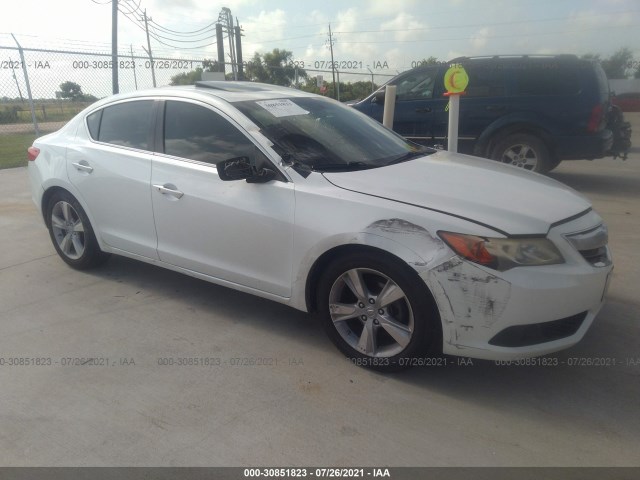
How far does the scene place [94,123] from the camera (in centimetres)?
459

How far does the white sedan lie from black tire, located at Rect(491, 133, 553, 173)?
4.38m

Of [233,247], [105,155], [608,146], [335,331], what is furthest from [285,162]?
[608,146]

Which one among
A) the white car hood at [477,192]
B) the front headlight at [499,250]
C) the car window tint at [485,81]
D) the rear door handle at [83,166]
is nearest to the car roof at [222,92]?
the rear door handle at [83,166]

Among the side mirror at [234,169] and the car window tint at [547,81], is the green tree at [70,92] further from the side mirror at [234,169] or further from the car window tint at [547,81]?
the side mirror at [234,169]

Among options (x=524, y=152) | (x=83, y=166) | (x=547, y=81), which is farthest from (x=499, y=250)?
(x=547, y=81)

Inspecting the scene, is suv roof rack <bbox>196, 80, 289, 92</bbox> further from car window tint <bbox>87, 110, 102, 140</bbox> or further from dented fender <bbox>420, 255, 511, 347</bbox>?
dented fender <bbox>420, 255, 511, 347</bbox>

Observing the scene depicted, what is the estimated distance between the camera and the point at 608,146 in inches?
316

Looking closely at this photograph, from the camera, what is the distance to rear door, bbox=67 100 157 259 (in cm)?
407

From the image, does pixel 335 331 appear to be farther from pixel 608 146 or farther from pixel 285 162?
pixel 608 146

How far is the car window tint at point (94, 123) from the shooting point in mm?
4543

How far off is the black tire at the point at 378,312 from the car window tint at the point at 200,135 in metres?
1.09

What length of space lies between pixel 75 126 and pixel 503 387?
13.1 feet

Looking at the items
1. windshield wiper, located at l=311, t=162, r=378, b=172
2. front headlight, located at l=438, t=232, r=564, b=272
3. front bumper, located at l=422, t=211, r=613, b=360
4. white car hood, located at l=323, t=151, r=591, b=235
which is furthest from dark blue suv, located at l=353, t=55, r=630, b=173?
front headlight, located at l=438, t=232, r=564, b=272

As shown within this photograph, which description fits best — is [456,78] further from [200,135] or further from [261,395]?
[261,395]
